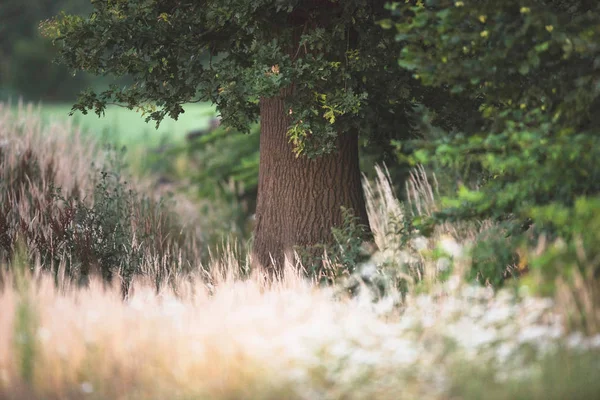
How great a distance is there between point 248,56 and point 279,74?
83 cm

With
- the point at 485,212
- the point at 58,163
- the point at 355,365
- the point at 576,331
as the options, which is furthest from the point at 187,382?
the point at 58,163

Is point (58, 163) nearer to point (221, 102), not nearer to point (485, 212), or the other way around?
point (221, 102)

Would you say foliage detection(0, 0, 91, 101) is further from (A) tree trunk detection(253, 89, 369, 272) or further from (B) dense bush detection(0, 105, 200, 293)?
(A) tree trunk detection(253, 89, 369, 272)

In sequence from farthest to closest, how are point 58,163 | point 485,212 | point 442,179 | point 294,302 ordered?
point 442,179, point 58,163, point 485,212, point 294,302

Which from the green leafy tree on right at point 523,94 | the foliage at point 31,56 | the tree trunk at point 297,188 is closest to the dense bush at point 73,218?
the tree trunk at point 297,188

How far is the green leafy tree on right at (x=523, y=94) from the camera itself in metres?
4.77

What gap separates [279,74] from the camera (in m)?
6.12

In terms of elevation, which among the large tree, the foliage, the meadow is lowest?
the meadow

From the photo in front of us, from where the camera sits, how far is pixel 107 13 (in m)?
6.41

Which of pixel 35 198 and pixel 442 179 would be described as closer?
pixel 35 198

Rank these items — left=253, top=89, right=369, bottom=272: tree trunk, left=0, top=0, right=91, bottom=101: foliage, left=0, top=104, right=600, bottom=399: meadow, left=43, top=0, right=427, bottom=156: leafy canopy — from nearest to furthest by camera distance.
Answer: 1. left=0, top=104, right=600, bottom=399: meadow
2. left=43, top=0, right=427, bottom=156: leafy canopy
3. left=253, top=89, right=369, bottom=272: tree trunk
4. left=0, top=0, right=91, bottom=101: foliage

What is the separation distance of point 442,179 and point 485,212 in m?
4.88

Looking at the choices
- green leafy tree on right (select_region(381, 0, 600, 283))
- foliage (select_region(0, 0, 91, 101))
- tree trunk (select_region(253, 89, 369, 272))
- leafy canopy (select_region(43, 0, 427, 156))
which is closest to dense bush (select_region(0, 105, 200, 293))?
tree trunk (select_region(253, 89, 369, 272))

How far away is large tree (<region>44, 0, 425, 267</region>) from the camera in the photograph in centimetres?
632
